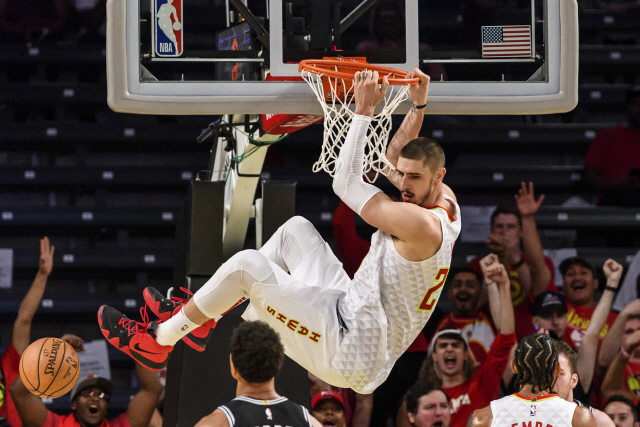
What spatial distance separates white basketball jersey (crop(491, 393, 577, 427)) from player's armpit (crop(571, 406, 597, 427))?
0.02 m

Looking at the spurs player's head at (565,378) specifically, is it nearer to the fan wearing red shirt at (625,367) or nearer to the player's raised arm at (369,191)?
the player's raised arm at (369,191)

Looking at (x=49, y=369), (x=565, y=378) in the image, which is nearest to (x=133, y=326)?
(x=49, y=369)

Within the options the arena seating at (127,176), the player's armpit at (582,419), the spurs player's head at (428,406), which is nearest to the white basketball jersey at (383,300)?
the player's armpit at (582,419)

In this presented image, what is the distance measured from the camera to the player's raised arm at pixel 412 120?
4.10 m

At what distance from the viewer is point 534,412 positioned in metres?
4.13

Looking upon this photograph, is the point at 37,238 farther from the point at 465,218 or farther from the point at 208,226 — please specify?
the point at 465,218

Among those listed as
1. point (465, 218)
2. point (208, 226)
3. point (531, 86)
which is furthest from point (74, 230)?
point (531, 86)

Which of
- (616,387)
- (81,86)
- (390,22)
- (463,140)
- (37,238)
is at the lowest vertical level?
(616,387)

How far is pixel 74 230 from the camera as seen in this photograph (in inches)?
339

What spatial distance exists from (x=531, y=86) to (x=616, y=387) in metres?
3.19

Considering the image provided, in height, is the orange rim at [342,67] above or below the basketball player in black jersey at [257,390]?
above

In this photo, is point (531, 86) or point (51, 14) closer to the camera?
point (531, 86)

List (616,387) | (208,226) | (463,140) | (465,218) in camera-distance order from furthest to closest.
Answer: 1. (463,140)
2. (465,218)
3. (616,387)
4. (208,226)

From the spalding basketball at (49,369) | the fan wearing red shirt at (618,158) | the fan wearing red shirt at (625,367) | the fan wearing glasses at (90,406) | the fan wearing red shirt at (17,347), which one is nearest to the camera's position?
the spalding basketball at (49,369)
